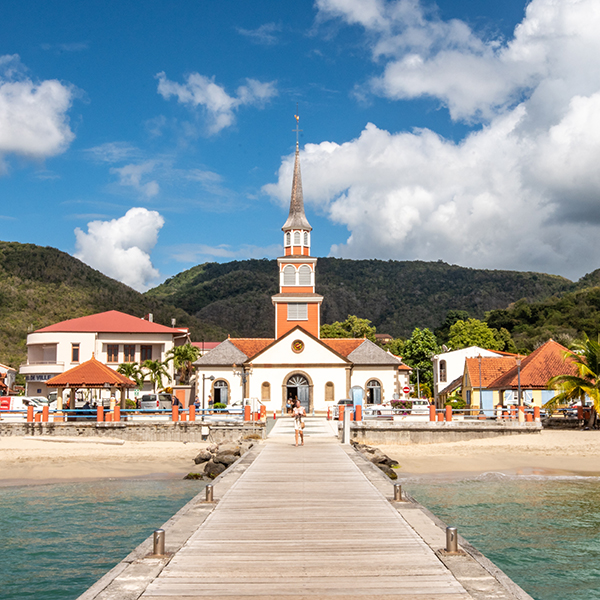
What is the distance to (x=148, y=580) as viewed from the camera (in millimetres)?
7648

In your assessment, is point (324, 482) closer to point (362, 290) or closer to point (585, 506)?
point (585, 506)

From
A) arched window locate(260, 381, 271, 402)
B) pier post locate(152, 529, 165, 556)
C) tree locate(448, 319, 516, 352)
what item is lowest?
pier post locate(152, 529, 165, 556)

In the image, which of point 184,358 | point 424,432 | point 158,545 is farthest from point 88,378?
point 158,545

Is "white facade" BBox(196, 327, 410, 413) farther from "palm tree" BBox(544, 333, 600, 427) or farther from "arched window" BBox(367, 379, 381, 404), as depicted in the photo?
"palm tree" BBox(544, 333, 600, 427)

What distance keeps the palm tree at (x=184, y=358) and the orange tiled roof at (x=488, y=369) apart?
2419cm

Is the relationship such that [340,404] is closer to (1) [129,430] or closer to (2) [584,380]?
(1) [129,430]

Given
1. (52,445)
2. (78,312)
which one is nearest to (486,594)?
(52,445)

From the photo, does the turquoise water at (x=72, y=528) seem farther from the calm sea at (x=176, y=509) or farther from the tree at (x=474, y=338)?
the tree at (x=474, y=338)

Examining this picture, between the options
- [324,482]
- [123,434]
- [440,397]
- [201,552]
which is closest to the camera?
[201,552]

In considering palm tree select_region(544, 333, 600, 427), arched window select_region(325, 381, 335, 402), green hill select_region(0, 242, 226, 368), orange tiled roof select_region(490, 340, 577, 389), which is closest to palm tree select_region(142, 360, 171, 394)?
arched window select_region(325, 381, 335, 402)

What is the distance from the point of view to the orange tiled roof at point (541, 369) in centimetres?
4597

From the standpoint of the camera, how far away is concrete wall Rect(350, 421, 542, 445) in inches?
1379

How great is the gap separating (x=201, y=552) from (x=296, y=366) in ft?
129

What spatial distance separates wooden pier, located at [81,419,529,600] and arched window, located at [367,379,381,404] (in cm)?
3528
